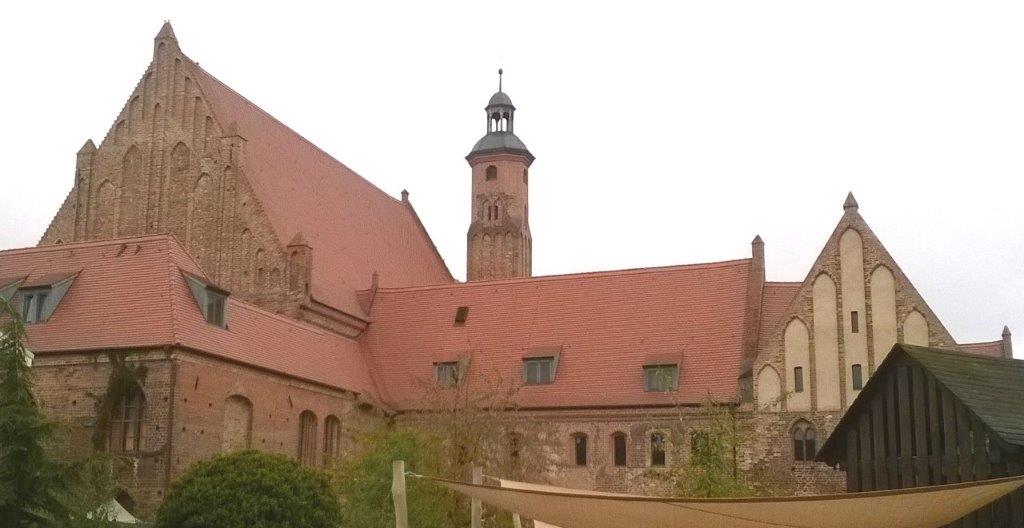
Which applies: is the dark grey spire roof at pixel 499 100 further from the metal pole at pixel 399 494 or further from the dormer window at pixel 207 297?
the metal pole at pixel 399 494

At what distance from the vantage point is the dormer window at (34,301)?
3309cm

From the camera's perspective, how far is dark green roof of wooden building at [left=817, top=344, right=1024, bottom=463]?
1559cm

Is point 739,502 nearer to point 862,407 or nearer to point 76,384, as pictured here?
point 862,407

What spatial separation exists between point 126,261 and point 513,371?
→ 13.7 meters

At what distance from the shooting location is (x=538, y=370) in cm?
4138

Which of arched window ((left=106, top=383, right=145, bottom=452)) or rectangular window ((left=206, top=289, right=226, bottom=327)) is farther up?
rectangular window ((left=206, top=289, right=226, bottom=327))

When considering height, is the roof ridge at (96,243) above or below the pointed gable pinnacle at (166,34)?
below

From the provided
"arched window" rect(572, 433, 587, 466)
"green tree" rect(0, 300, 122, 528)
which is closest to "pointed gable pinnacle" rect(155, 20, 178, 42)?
"arched window" rect(572, 433, 587, 466)

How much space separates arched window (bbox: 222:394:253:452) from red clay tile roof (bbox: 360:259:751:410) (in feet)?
21.4

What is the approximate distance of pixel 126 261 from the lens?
34.0 meters

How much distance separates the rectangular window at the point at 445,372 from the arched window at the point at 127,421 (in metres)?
11.8

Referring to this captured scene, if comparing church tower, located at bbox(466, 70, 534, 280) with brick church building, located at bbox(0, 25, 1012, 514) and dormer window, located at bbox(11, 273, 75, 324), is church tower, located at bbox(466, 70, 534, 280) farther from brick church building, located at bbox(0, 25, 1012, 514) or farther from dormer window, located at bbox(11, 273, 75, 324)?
dormer window, located at bbox(11, 273, 75, 324)

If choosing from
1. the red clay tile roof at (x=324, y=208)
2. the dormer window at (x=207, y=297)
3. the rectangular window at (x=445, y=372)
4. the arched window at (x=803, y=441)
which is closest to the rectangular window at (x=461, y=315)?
the rectangular window at (x=445, y=372)

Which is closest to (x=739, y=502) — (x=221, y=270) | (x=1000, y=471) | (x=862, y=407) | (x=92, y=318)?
(x=1000, y=471)
